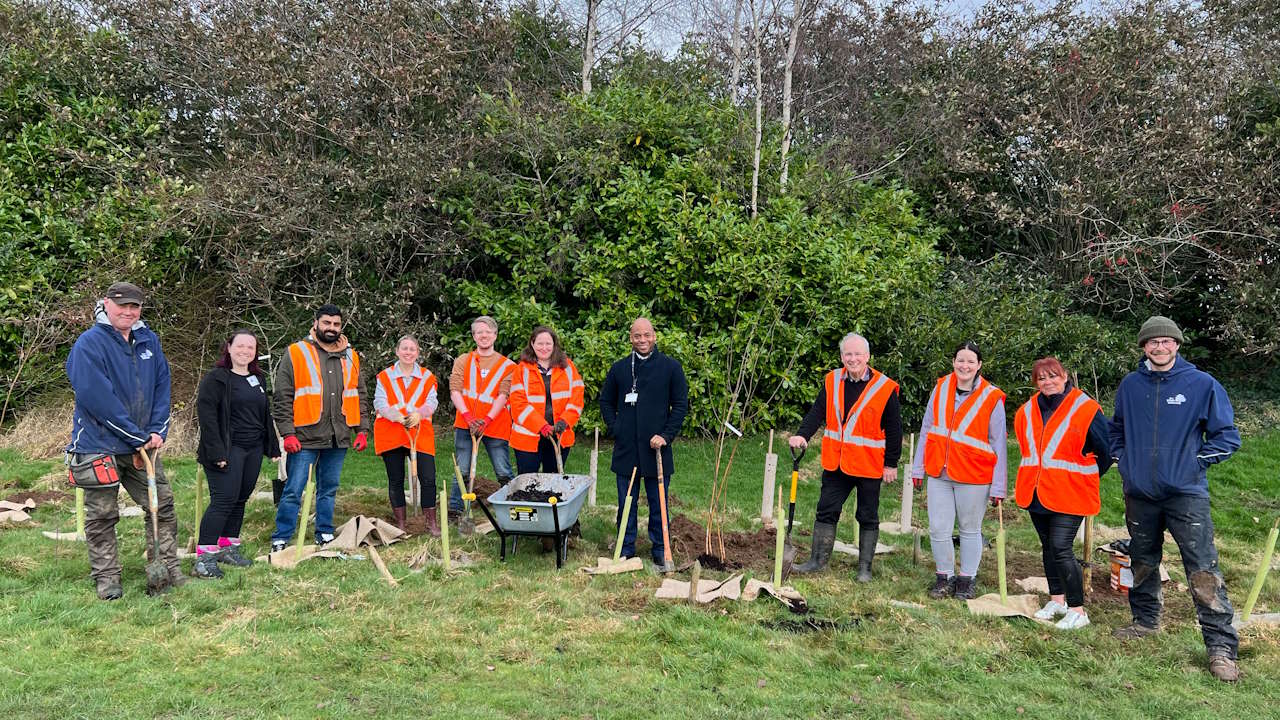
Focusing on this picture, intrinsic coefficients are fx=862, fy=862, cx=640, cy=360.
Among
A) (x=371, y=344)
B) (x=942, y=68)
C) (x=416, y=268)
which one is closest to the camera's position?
(x=371, y=344)

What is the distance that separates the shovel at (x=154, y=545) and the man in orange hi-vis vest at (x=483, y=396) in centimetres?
223

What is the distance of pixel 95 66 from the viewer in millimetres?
10555

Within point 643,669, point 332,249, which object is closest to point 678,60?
point 332,249

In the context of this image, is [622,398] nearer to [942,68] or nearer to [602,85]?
[602,85]

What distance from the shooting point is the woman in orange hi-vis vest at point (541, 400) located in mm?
6676

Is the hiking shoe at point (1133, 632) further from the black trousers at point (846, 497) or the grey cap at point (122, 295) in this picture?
the grey cap at point (122, 295)

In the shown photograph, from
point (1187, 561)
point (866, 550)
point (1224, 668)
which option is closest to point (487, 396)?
point (866, 550)

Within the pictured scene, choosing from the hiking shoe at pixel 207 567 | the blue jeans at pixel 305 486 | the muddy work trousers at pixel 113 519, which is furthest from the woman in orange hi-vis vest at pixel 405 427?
the muddy work trousers at pixel 113 519

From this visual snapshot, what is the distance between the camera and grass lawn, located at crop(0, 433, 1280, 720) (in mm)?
3754

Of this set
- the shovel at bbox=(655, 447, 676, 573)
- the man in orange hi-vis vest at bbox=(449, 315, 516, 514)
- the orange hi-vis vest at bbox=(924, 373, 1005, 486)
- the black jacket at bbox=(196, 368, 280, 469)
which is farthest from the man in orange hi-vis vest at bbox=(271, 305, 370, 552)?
the orange hi-vis vest at bbox=(924, 373, 1005, 486)

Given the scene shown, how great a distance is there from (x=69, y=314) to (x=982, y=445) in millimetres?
9797

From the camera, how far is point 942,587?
545 cm

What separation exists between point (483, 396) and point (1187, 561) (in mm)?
4747

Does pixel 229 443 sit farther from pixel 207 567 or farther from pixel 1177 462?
pixel 1177 462
